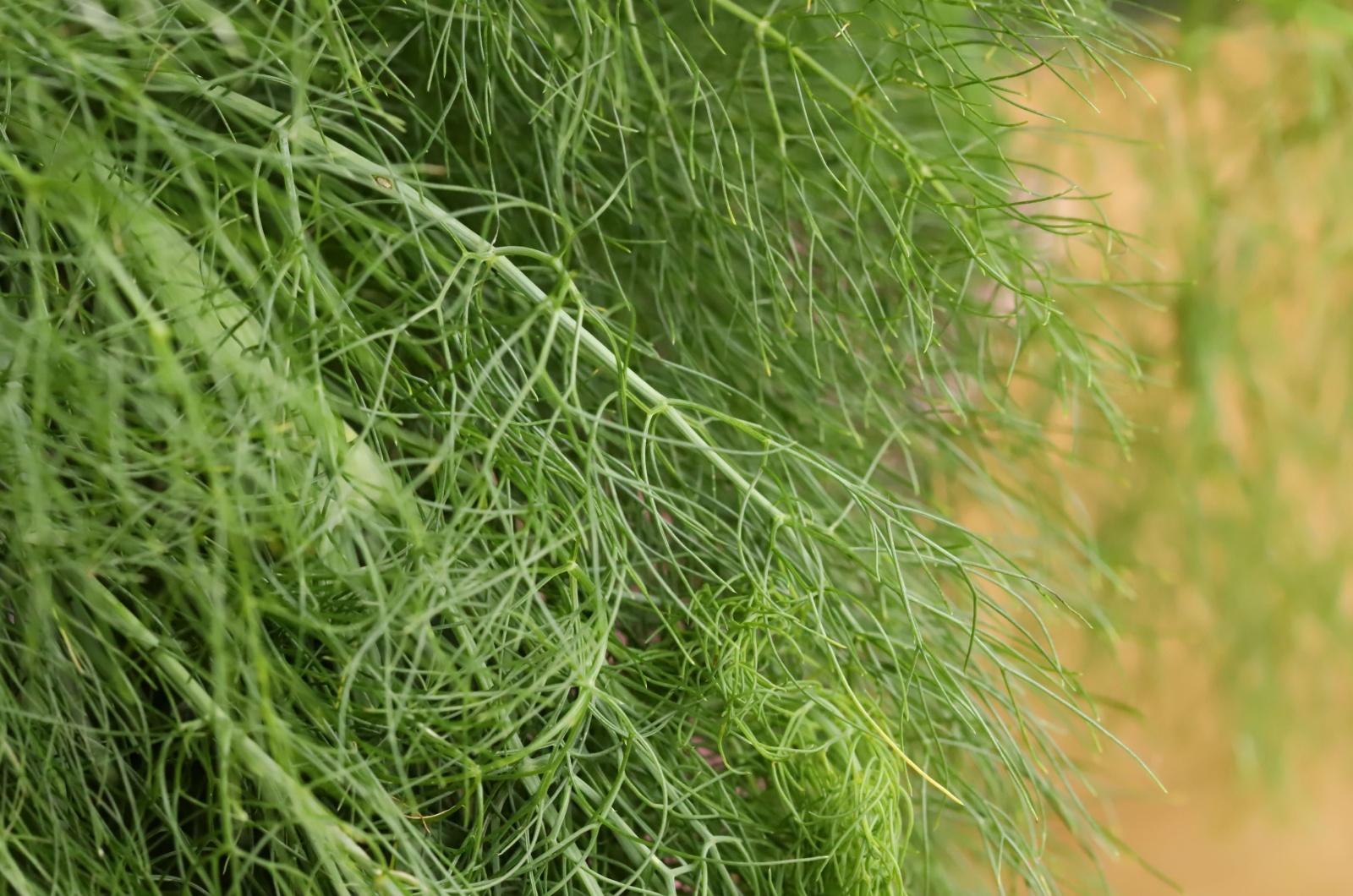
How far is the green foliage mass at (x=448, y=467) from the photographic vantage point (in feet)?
0.65

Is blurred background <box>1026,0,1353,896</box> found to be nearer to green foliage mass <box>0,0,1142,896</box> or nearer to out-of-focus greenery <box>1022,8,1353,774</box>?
out-of-focus greenery <box>1022,8,1353,774</box>

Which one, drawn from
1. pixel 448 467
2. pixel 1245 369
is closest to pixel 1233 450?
A: pixel 1245 369

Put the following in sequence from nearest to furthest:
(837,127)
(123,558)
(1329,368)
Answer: (123,558) < (837,127) < (1329,368)

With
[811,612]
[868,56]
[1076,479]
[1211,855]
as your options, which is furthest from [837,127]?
[1211,855]

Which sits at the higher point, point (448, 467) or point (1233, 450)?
point (1233, 450)

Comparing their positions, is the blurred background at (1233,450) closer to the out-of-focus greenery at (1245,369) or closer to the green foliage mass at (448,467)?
the out-of-focus greenery at (1245,369)

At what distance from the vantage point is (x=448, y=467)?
213 mm

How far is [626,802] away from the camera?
0.25 metres

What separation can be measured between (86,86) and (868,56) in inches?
7.7

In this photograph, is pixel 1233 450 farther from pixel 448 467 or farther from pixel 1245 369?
pixel 448 467

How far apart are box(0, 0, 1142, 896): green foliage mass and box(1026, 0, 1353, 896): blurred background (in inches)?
9.1

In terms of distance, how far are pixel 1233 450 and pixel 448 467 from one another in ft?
1.47

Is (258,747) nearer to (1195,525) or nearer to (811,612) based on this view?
(811,612)

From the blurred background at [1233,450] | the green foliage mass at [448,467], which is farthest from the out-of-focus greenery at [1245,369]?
the green foliage mass at [448,467]
